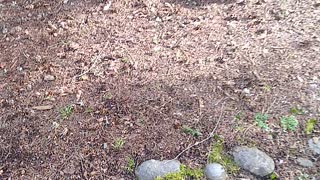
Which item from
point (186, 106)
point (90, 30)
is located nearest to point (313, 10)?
point (186, 106)

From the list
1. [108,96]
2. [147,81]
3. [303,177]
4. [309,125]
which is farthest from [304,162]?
[108,96]

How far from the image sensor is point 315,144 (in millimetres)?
2021

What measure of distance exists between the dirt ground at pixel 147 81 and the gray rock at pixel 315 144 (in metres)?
0.03

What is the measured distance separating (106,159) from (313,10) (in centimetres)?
180

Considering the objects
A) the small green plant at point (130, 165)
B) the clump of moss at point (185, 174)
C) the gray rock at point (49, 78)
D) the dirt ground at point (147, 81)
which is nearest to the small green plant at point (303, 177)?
→ the dirt ground at point (147, 81)

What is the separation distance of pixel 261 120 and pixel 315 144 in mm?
302

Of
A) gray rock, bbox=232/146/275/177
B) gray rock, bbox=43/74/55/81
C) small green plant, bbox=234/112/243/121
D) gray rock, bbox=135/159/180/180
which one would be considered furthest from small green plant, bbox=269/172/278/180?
gray rock, bbox=43/74/55/81

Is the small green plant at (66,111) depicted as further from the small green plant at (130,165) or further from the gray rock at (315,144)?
the gray rock at (315,144)

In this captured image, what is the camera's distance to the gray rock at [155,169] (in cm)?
196

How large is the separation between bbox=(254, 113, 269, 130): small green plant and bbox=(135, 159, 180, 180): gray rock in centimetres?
51

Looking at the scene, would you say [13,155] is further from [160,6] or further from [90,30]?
[160,6]

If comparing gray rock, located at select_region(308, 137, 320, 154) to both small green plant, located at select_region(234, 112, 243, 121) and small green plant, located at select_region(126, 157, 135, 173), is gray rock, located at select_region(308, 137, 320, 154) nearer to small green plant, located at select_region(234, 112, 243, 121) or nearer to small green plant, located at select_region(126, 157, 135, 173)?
small green plant, located at select_region(234, 112, 243, 121)

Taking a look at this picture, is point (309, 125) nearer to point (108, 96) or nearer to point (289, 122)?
point (289, 122)

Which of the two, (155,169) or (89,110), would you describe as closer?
(155,169)
